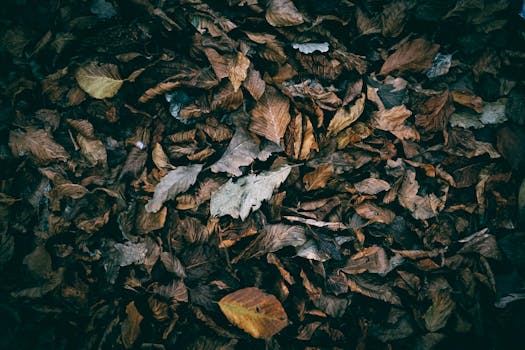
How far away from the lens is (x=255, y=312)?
1.17 meters

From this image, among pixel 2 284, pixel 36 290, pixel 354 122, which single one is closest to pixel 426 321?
pixel 354 122

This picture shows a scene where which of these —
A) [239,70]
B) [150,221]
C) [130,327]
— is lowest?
[130,327]

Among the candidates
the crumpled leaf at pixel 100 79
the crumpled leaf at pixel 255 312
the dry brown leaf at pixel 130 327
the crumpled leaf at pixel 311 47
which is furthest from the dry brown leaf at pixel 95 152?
the crumpled leaf at pixel 311 47

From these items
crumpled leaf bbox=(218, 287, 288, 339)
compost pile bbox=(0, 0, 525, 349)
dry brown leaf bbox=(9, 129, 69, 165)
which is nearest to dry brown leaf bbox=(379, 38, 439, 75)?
compost pile bbox=(0, 0, 525, 349)

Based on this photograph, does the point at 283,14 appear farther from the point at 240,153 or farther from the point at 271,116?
the point at 240,153

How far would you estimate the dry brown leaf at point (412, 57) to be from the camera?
1294 millimetres

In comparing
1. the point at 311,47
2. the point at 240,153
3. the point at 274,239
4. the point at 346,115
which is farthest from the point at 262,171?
the point at 311,47

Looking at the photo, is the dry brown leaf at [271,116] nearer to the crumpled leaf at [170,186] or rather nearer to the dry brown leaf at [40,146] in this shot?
the crumpled leaf at [170,186]

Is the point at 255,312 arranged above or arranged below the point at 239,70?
below

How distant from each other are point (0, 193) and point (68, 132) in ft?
1.08

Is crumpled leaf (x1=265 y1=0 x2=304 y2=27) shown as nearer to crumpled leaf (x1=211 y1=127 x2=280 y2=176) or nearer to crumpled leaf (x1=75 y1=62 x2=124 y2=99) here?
crumpled leaf (x1=211 y1=127 x2=280 y2=176)

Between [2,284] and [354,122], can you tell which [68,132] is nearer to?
[2,284]

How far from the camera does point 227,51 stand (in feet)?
4.18

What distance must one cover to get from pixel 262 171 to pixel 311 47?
1.52 feet
